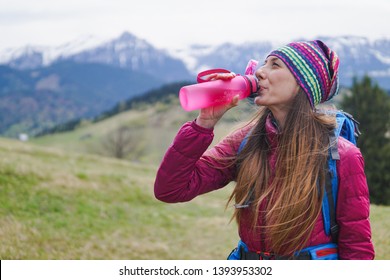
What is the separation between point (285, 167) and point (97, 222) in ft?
26.0

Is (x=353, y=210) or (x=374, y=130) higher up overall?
(x=353, y=210)

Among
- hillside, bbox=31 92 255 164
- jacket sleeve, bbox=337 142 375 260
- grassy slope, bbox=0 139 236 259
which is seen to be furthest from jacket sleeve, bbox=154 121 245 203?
hillside, bbox=31 92 255 164

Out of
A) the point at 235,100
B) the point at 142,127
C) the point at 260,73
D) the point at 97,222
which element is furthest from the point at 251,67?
the point at 142,127

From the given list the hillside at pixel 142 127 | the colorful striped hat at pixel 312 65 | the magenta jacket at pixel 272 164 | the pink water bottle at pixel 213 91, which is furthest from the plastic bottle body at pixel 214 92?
the hillside at pixel 142 127

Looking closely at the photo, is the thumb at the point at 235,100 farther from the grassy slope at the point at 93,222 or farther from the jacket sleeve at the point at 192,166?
the grassy slope at the point at 93,222

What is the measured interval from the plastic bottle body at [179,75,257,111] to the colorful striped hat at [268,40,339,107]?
0.31 meters

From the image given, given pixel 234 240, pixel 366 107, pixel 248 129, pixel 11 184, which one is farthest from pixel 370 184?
pixel 248 129

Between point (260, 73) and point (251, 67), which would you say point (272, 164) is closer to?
point (260, 73)

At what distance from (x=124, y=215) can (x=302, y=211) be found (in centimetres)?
923

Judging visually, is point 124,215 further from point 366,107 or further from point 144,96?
point 144,96

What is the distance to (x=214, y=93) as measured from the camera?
10.2 ft

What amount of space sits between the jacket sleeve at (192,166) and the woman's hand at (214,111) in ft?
0.15

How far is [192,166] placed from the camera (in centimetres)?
328

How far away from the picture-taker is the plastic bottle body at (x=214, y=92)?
2994 mm
